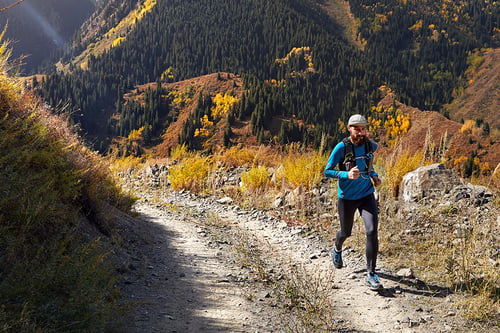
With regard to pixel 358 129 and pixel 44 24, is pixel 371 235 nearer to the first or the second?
pixel 358 129

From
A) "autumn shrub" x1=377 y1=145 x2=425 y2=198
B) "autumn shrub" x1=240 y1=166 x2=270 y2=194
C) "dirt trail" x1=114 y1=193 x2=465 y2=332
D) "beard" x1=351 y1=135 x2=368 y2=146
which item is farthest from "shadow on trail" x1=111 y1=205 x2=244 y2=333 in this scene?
"autumn shrub" x1=377 y1=145 x2=425 y2=198

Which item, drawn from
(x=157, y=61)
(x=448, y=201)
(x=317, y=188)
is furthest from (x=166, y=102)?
(x=157, y=61)

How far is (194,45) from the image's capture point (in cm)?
8525

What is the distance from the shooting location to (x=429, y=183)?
536cm

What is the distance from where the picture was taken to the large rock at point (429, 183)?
5.27 metres

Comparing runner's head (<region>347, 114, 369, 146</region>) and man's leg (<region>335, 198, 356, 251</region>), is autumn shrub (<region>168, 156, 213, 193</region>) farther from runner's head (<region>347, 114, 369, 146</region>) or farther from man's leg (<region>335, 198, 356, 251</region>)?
runner's head (<region>347, 114, 369, 146</region>)

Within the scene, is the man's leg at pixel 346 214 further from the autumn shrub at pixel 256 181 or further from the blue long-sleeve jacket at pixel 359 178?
the autumn shrub at pixel 256 181

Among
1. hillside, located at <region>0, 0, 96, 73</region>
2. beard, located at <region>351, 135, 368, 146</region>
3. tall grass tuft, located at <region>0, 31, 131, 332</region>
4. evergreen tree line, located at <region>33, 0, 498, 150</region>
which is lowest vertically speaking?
tall grass tuft, located at <region>0, 31, 131, 332</region>

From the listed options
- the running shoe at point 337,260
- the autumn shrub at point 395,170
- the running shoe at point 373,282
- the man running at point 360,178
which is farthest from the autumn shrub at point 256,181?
the running shoe at point 373,282

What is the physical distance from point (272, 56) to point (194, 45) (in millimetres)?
21119

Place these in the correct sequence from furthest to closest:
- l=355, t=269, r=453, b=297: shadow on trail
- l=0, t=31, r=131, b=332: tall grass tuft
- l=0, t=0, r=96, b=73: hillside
→ l=0, t=0, r=96, b=73: hillside < l=355, t=269, r=453, b=297: shadow on trail < l=0, t=31, r=131, b=332: tall grass tuft

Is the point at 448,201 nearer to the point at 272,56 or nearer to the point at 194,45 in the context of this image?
the point at 272,56

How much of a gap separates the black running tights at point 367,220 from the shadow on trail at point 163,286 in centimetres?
159

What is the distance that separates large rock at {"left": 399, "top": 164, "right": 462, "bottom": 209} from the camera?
17.3 feet
